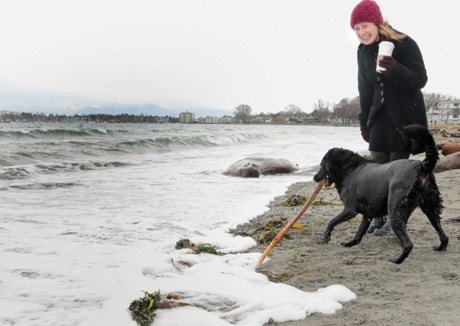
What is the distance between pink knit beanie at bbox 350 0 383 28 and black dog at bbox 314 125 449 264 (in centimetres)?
127

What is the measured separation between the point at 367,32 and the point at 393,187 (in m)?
1.71

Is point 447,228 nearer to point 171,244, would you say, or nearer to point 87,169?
point 171,244

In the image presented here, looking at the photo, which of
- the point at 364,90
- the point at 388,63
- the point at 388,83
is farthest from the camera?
the point at 364,90

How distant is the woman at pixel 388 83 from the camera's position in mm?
4312

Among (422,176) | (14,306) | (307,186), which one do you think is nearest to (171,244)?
(14,306)

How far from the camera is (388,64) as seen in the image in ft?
13.3

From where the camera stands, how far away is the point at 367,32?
176 inches

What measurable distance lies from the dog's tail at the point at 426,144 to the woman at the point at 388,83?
43cm

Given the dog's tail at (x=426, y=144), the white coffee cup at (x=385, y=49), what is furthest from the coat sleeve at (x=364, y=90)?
the dog's tail at (x=426, y=144)

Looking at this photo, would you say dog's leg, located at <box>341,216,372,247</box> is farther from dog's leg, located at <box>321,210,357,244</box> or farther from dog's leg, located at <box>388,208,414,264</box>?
dog's leg, located at <box>388,208,414,264</box>

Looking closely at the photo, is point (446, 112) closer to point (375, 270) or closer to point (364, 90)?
point (364, 90)

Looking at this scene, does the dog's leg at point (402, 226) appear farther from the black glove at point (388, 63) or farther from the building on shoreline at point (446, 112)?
the building on shoreline at point (446, 112)

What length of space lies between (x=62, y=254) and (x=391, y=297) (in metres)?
3.41

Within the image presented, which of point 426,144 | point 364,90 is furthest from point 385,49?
point 426,144
